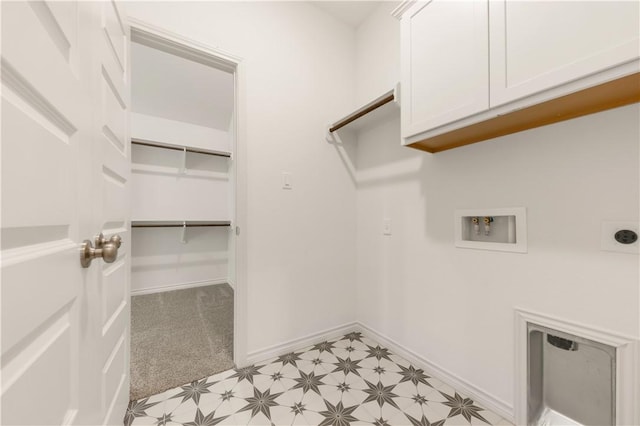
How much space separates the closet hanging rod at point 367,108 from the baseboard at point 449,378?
162 cm

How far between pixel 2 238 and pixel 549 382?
6.02ft

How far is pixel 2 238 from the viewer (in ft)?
1.14

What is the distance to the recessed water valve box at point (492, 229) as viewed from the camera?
3.84 feet

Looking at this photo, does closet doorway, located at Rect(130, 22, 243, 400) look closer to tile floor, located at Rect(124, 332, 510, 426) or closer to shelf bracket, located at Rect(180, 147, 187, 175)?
shelf bracket, located at Rect(180, 147, 187, 175)

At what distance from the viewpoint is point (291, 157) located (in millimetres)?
1845

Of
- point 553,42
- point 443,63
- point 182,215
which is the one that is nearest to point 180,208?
point 182,215

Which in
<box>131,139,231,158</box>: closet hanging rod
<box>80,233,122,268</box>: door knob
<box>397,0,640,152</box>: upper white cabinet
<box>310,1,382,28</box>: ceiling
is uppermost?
<box>310,1,382,28</box>: ceiling

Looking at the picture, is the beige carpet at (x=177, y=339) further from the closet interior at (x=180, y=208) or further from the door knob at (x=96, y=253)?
the door knob at (x=96, y=253)

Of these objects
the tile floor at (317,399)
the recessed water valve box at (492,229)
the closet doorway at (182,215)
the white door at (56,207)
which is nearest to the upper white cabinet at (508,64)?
the recessed water valve box at (492,229)

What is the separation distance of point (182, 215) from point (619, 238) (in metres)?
3.97

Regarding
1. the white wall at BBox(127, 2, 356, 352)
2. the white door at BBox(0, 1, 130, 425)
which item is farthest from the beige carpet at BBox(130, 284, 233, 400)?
the white door at BBox(0, 1, 130, 425)

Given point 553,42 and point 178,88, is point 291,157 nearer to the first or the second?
point 553,42

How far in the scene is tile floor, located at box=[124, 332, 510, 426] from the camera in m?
1.21

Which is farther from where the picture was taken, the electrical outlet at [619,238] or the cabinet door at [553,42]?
the electrical outlet at [619,238]
